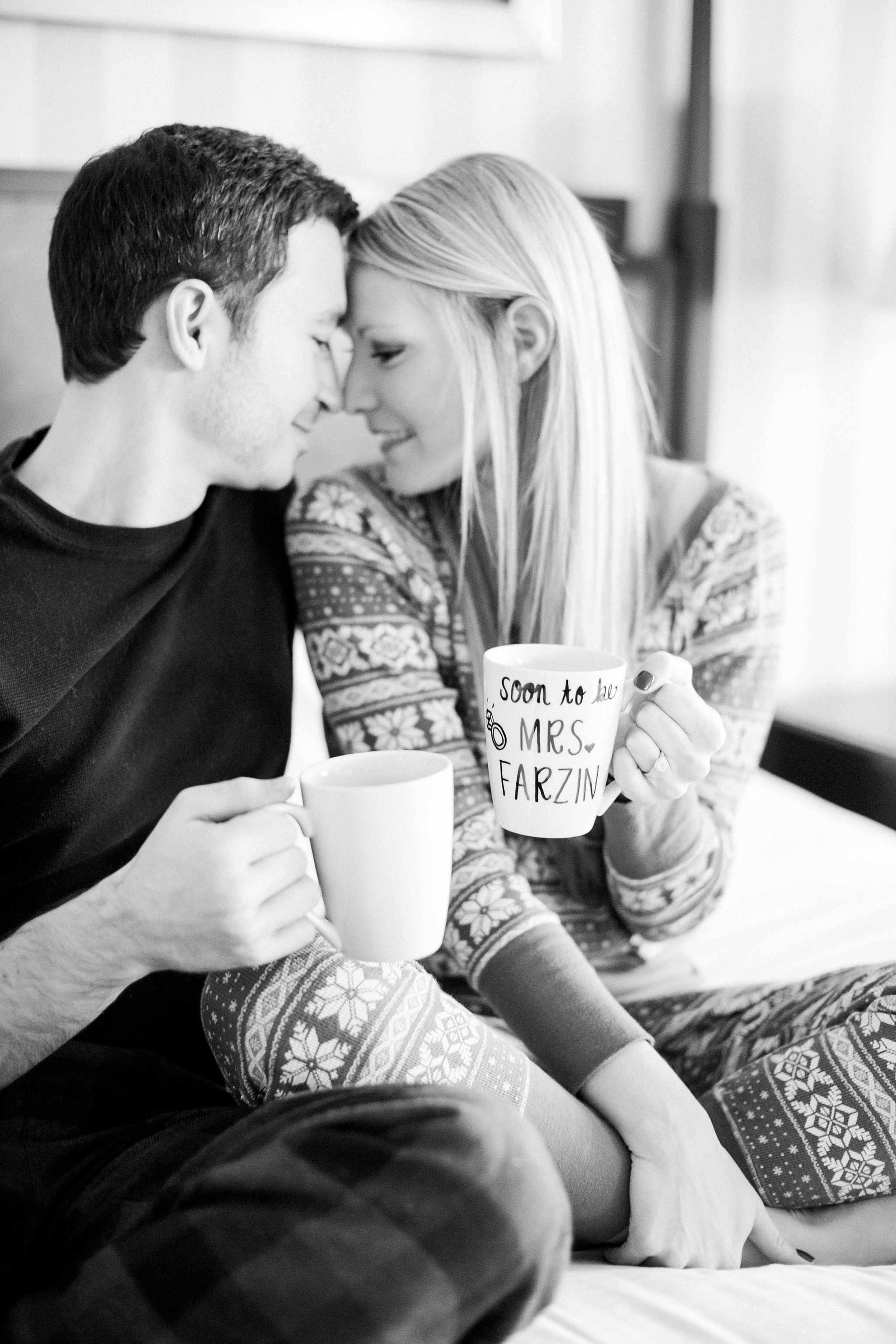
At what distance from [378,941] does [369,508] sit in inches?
22.2

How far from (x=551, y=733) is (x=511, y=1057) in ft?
0.87

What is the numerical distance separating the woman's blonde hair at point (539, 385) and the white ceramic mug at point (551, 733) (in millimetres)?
367

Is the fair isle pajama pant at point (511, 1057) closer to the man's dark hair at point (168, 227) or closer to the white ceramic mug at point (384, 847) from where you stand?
the white ceramic mug at point (384, 847)

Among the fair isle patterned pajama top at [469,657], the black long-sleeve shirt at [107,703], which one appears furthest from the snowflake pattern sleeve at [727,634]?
the black long-sleeve shirt at [107,703]

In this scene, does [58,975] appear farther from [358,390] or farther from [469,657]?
[358,390]

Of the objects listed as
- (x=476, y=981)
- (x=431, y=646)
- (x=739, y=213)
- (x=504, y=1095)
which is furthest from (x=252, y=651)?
(x=739, y=213)

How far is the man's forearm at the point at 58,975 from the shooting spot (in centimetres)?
81

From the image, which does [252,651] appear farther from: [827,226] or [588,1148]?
[827,226]

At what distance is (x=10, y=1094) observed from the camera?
91 cm

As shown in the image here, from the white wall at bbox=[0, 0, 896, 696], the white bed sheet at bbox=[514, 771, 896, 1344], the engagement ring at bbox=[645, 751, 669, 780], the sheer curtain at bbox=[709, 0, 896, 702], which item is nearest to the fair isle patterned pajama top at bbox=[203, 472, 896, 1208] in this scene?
the white bed sheet at bbox=[514, 771, 896, 1344]

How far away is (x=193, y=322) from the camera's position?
1098 mm

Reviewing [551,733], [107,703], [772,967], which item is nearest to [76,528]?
[107,703]

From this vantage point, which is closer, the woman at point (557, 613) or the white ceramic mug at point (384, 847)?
the white ceramic mug at point (384, 847)

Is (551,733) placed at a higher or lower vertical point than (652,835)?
higher
